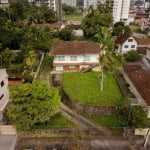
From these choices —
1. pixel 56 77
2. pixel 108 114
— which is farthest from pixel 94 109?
pixel 56 77

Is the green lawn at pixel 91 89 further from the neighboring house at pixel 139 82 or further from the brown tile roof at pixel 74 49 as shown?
the brown tile roof at pixel 74 49

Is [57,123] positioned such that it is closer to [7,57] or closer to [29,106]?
[29,106]

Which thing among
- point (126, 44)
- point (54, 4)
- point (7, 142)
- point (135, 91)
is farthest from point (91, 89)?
point (54, 4)

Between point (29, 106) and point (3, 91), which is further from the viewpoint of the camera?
point (3, 91)

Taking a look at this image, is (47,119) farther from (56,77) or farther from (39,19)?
(39,19)

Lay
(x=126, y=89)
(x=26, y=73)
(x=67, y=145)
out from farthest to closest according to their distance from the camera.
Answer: (x=26, y=73), (x=126, y=89), (x=67, y=145)

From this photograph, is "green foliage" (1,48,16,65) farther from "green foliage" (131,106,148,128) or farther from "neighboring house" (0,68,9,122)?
"green foliage" (131,106,148,128)
